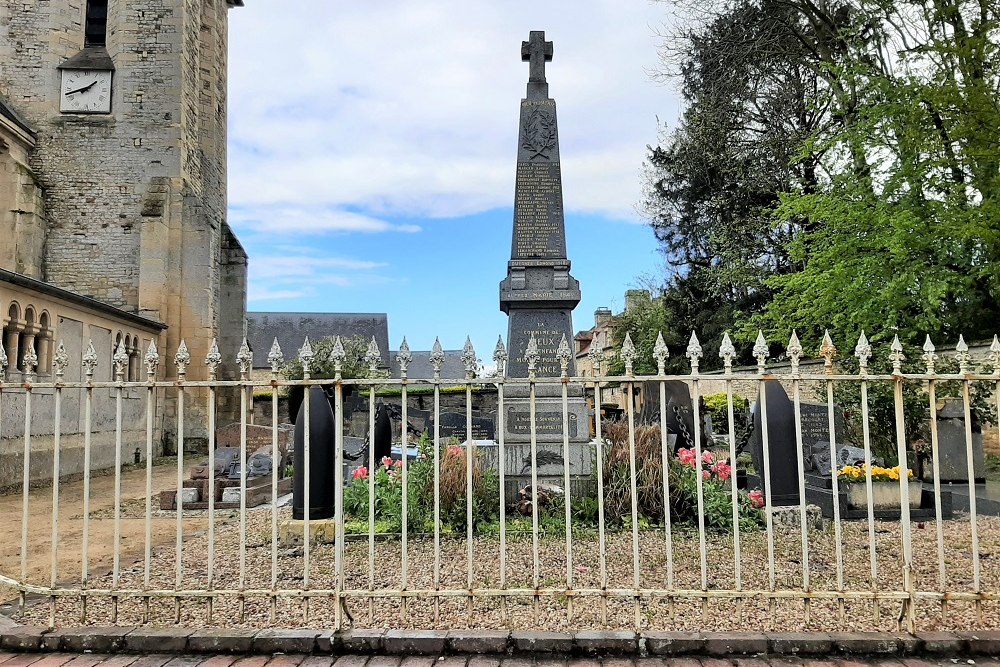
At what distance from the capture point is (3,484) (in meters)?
10.7

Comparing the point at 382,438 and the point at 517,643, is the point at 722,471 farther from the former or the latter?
the point at 382,438

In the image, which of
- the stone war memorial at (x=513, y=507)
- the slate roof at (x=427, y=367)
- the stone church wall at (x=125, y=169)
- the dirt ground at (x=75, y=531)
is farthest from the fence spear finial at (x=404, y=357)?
the slate roof at (x=427, y=367)

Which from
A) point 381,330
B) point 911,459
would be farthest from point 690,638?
point 381,330

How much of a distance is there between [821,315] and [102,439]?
15.7 m

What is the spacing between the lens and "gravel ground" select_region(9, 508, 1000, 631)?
12.2 ft

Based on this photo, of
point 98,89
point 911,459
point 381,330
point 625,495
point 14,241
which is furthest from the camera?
point 381,330

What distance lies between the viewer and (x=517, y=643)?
3410mm

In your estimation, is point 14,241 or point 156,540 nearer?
point 156,540

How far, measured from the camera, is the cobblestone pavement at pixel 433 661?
329 centimetres

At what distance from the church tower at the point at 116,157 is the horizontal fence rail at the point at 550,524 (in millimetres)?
8581

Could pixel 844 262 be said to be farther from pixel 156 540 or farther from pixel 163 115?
pixel 163 115

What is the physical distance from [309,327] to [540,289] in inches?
1389

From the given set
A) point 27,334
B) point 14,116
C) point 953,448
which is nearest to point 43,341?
point 27,334

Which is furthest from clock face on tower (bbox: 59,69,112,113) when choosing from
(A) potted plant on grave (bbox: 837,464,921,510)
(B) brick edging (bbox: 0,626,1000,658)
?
(A) potted plant on grave (bbox: 837,464,921,510)
